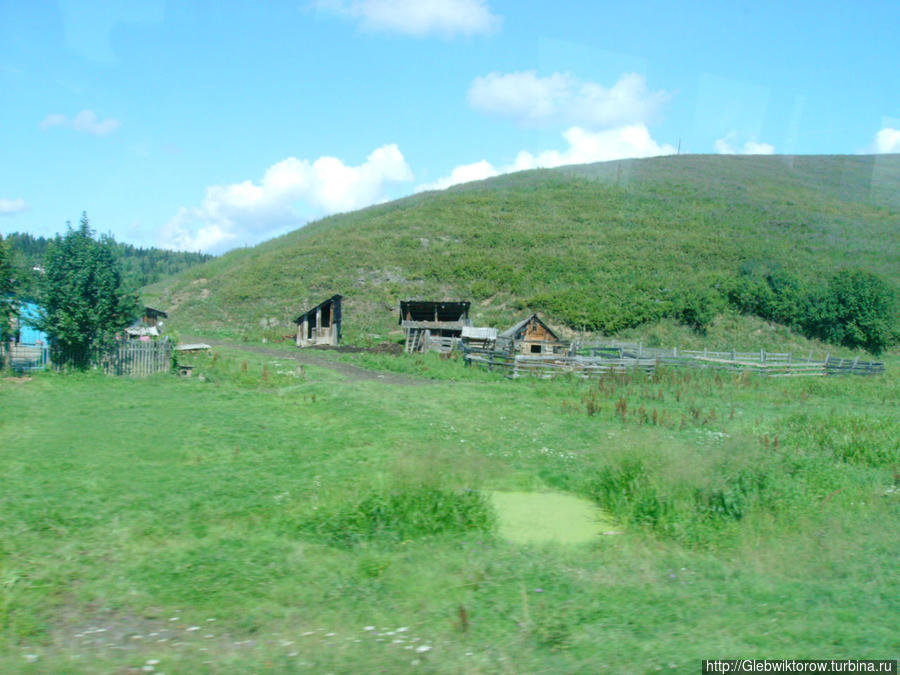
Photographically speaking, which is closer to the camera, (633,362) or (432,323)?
(633,362)

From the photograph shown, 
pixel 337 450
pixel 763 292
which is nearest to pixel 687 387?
pixel 337 450

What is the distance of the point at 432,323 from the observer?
4031 centimetres

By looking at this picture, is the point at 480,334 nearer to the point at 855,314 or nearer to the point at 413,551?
the point at 413,551

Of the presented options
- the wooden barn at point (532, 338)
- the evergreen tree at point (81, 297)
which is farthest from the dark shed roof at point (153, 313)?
the wooden barn at point (532, 338)

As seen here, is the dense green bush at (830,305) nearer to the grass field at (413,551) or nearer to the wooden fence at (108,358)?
the grass field at (413,551)

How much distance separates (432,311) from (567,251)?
2847 cm

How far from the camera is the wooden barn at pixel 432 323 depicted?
39.0 meters

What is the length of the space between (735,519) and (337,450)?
6762mm

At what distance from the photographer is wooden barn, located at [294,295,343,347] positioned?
40344mm

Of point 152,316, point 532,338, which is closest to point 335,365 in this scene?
point 532,338

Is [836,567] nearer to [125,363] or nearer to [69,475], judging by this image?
[69,475]

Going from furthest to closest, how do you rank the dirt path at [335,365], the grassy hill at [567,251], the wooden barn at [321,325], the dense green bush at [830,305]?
1. the grassy hill at [567,251]
2. the dense green bush at [830,305]
3. the wooden barn at [321,325]
4. the dirt path at [335,365]

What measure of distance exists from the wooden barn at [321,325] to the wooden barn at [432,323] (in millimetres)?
4370

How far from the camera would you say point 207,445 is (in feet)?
38.7
